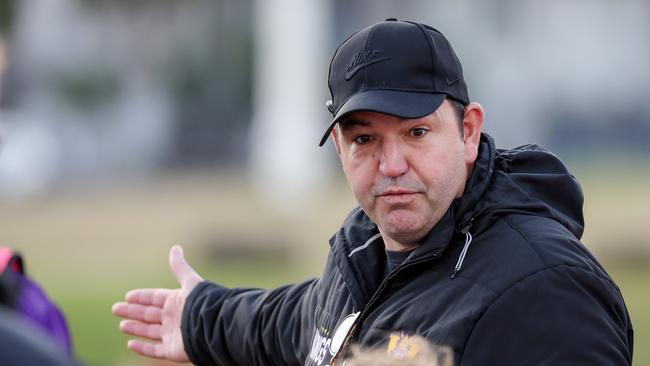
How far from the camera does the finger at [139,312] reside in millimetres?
4684

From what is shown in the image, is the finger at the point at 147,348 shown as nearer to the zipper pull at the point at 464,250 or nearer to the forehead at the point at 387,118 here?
the forehead at the point at 387,118

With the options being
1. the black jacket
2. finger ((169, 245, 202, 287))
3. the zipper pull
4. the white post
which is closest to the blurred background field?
the white post

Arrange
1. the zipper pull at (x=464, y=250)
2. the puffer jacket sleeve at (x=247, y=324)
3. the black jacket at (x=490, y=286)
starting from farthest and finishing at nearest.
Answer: the puffer jacket sleeve at (x=247, y=324)
the zipper pull at (x=464, y=250)
the black jacket at (x=490, y=286)

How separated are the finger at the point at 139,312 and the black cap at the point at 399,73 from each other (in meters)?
1.34

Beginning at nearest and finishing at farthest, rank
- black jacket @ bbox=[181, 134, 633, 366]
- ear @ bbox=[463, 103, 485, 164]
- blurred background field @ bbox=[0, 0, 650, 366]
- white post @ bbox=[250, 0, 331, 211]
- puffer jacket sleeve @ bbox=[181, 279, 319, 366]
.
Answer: black jacket @ bbox=[181, 134, 633, 366]
ear @ bbox=[463, 103, 485, 164]
puffer jacket sleeve @ bbox=[181, 279, 319, 366]
blurred background field @ bbox=[0, 0, 650, 366]
white post @ bbox=[250, 0, 331, 211]

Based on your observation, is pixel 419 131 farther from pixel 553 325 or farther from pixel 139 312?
pixel 139 312

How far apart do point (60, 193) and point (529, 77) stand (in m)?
9.47

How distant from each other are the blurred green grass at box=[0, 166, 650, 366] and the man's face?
6.09 meters

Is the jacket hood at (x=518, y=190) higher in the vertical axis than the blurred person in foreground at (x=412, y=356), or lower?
higher

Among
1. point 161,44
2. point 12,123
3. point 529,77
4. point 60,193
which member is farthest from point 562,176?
point 161,44

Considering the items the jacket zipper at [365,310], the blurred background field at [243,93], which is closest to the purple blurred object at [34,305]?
the jacket zipper at [365,310]

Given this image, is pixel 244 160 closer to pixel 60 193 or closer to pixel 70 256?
pixel 60 193

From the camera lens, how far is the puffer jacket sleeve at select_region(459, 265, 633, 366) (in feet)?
10.4

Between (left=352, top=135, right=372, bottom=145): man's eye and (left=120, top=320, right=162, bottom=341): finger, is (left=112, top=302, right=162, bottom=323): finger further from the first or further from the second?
(left=352, top=135, right=372, bottom=145): man's eye
